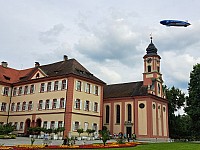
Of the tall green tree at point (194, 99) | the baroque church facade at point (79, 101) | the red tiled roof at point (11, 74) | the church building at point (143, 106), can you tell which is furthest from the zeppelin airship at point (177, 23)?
the red tiled roof at point (11, 74)

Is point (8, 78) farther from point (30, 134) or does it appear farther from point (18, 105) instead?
point (30, 134)

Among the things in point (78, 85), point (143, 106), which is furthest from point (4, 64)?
point (143, 106)

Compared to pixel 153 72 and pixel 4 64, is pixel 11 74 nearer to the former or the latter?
pixel 4 64

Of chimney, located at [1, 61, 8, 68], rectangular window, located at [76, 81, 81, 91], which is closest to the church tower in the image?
rectangular window, located at [76, 81, 81, 91]

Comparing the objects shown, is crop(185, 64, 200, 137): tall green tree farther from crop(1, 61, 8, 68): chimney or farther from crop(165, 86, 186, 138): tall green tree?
crop(1, 61, 8, 68): chimney

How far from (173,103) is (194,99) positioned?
12524 mm

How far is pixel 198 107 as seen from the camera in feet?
160

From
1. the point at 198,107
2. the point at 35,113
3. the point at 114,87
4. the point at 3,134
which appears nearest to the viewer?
the point at 3,134

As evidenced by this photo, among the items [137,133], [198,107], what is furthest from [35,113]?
[198,107]

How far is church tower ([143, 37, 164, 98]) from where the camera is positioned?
52.1 metres

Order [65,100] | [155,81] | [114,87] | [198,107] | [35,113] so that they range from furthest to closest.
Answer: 1. [114,87]
2. [155,81]
3. [198,107]
4. [35,113]
5. [65,100]

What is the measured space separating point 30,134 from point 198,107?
2987cm

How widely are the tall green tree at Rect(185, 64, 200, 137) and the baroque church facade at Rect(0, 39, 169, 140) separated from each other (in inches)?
210

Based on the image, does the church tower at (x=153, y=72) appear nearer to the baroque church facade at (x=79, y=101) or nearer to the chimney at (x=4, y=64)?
the baroque church facade at (x=79, y=101)
